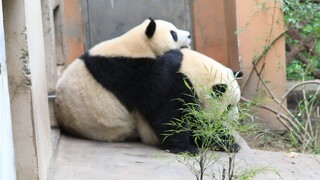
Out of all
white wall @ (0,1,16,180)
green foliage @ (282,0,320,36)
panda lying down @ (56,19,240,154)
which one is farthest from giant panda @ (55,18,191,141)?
white wall @ (0,1,16,180)

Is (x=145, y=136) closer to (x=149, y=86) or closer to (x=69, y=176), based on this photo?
(x=149, y=86)

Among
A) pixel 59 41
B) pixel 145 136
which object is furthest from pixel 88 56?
pixel 59 41

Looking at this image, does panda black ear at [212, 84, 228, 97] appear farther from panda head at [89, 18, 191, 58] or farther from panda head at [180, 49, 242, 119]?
panda head at [89, 18, 191, 58]

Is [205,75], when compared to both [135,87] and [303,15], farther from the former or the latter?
[303,15]

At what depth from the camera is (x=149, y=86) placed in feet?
15.5

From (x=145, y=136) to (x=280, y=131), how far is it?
6.13 feet

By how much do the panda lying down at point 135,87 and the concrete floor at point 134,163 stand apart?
0.44 feet

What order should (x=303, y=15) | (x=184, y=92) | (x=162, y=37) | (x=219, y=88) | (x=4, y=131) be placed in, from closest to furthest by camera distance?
(x=4, y=131) → (x=219, y=88) → (x=184, y=92) → (x=162, y=37) → (x=303, y=15)

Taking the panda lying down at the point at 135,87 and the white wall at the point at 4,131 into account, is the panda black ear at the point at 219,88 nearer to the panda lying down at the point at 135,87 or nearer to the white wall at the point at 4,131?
the panda lying down at the point at 135,87

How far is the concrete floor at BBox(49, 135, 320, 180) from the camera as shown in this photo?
400cm

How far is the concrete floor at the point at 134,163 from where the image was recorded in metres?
4.00

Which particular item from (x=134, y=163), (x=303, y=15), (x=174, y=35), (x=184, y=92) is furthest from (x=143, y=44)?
(x=303, y=15)

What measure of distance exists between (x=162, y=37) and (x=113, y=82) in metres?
0.54

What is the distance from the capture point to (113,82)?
15.8 ft
